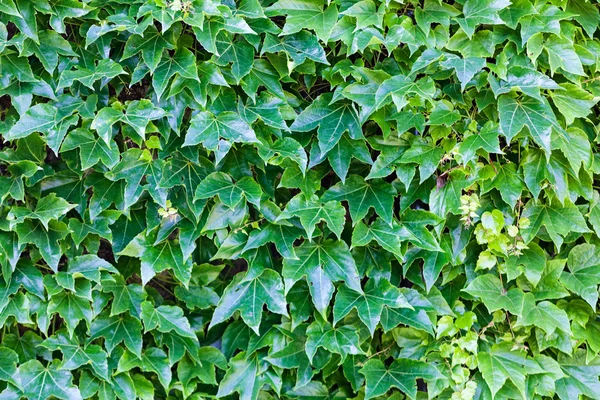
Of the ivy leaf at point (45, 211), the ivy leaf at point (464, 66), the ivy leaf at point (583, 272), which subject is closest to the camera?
the ivy leaf at point (464, 66)

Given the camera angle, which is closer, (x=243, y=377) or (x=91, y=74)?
(x=91, y=74)

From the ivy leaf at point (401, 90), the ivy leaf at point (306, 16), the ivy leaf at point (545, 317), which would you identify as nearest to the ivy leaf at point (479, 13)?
the ivy leaf at point (401, 90)

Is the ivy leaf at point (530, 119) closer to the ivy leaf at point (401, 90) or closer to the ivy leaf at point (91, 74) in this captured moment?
the ivy leaf at point (401, 90)

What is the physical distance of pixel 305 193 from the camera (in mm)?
2102

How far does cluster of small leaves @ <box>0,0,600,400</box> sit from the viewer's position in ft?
6.64

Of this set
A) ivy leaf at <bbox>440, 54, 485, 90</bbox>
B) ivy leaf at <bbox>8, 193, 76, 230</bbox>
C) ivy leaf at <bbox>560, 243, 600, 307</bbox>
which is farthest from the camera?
ivy leaf at <bbox>560, 243, 600, 307</bbox>

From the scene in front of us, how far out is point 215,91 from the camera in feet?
6.79

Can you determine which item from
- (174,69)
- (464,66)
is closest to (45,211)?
(174,69)

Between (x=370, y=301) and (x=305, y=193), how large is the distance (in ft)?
1.47

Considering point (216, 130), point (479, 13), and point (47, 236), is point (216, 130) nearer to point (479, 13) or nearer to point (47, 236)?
point (47, 236)

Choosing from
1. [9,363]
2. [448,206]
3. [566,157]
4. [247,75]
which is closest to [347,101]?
[247,75]

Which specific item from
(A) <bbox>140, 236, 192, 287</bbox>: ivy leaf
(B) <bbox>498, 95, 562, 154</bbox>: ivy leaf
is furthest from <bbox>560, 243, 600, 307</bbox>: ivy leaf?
(A) <bbox>140, 236, 192, 287</bbox>: ivy leaf

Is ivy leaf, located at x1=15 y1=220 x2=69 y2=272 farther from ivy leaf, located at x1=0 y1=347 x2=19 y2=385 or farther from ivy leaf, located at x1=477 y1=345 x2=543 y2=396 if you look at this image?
ivy leaf, located at x1=477 y1=345 x2=543 y2=396

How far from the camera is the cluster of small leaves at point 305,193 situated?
202 cm
